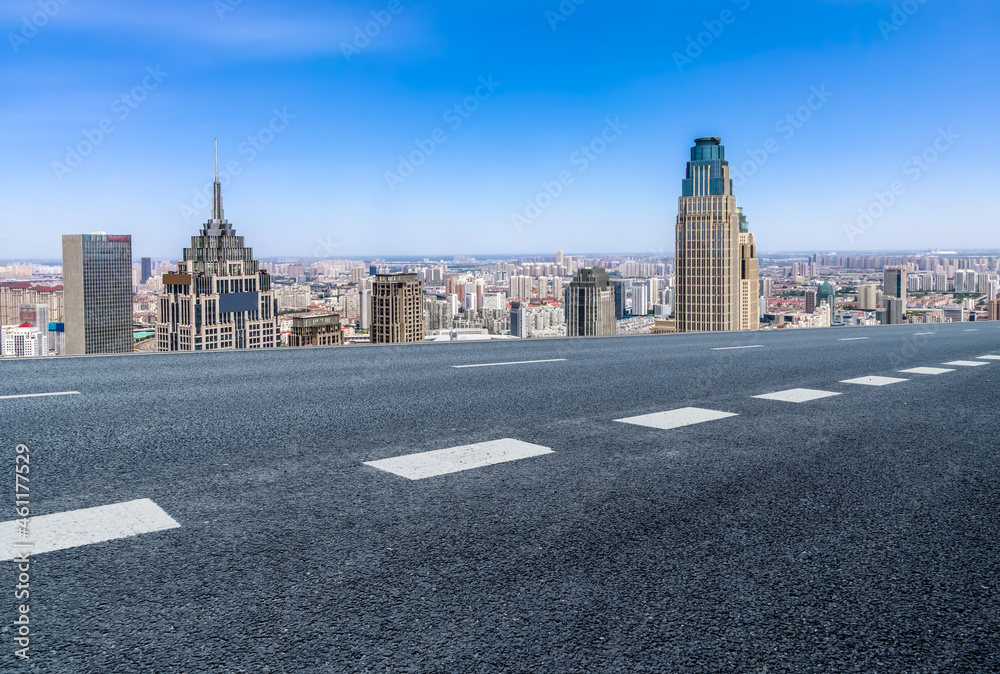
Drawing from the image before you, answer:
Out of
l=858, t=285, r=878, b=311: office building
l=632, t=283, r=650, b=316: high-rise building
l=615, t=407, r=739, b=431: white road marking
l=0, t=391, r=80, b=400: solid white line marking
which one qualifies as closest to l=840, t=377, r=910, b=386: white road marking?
l=615, t=407, r=739, b=431: white road marking

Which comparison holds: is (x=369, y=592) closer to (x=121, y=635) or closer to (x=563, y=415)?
(x=121, y=635)

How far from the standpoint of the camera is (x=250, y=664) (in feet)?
5.33

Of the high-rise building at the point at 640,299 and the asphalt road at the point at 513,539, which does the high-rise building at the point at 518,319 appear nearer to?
the asphalt road at the point at 513,539

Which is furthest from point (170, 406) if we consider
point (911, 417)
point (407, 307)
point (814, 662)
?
point (407, 307)

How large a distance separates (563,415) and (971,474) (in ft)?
7.72

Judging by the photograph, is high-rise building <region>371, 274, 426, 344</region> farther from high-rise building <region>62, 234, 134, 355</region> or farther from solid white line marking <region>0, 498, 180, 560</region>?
solid white line marking <region>0, 498, 180, 560</region>

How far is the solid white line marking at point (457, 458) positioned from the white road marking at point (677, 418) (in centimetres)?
102

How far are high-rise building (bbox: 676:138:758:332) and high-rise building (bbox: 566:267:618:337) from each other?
4110 cm

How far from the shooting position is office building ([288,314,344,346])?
512 inches

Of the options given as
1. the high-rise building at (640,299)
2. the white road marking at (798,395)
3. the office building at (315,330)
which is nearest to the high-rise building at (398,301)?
the office building at (315,330)

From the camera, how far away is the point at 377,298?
2789 centimetres

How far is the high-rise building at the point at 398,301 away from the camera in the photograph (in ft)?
82.5

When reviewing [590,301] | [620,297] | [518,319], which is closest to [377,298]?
[518,319]

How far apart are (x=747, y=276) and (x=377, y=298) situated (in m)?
85.8
